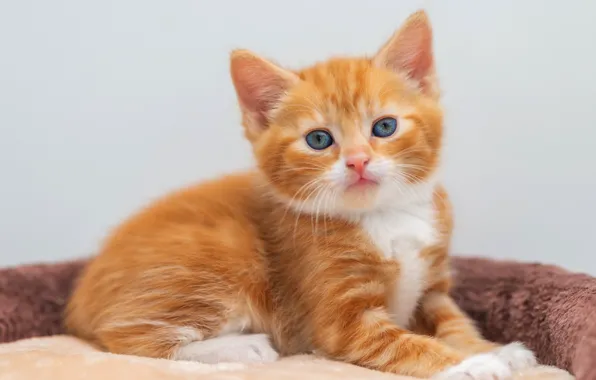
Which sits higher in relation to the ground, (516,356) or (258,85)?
(258,85)

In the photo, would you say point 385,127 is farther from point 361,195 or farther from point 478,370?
point 478,370

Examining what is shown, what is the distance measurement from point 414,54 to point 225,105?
84 centimetres

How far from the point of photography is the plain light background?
6.86 feet

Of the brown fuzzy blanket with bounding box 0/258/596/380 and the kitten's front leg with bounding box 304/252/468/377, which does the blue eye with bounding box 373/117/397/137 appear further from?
the brown fuzzy blanket with bounding box 0/258/596/380

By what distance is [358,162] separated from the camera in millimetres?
1332

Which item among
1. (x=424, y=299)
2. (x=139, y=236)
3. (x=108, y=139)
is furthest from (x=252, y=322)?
(x=108, y=139)

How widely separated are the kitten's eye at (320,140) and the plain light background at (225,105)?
30.0 inches

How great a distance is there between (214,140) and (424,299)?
93 cm

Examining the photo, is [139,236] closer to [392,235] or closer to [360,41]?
[392,235]

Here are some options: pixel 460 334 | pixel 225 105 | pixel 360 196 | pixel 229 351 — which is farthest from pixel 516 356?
pixel 225 105

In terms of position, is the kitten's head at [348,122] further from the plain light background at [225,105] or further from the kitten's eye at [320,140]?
the plain light background at [225,105]

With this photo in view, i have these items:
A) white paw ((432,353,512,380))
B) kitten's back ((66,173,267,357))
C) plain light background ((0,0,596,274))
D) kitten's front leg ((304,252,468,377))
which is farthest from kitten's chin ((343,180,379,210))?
plain light background ((0,0,596,274))

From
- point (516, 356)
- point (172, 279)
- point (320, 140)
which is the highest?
point (320, 140)

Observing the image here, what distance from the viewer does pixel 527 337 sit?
162 cm
